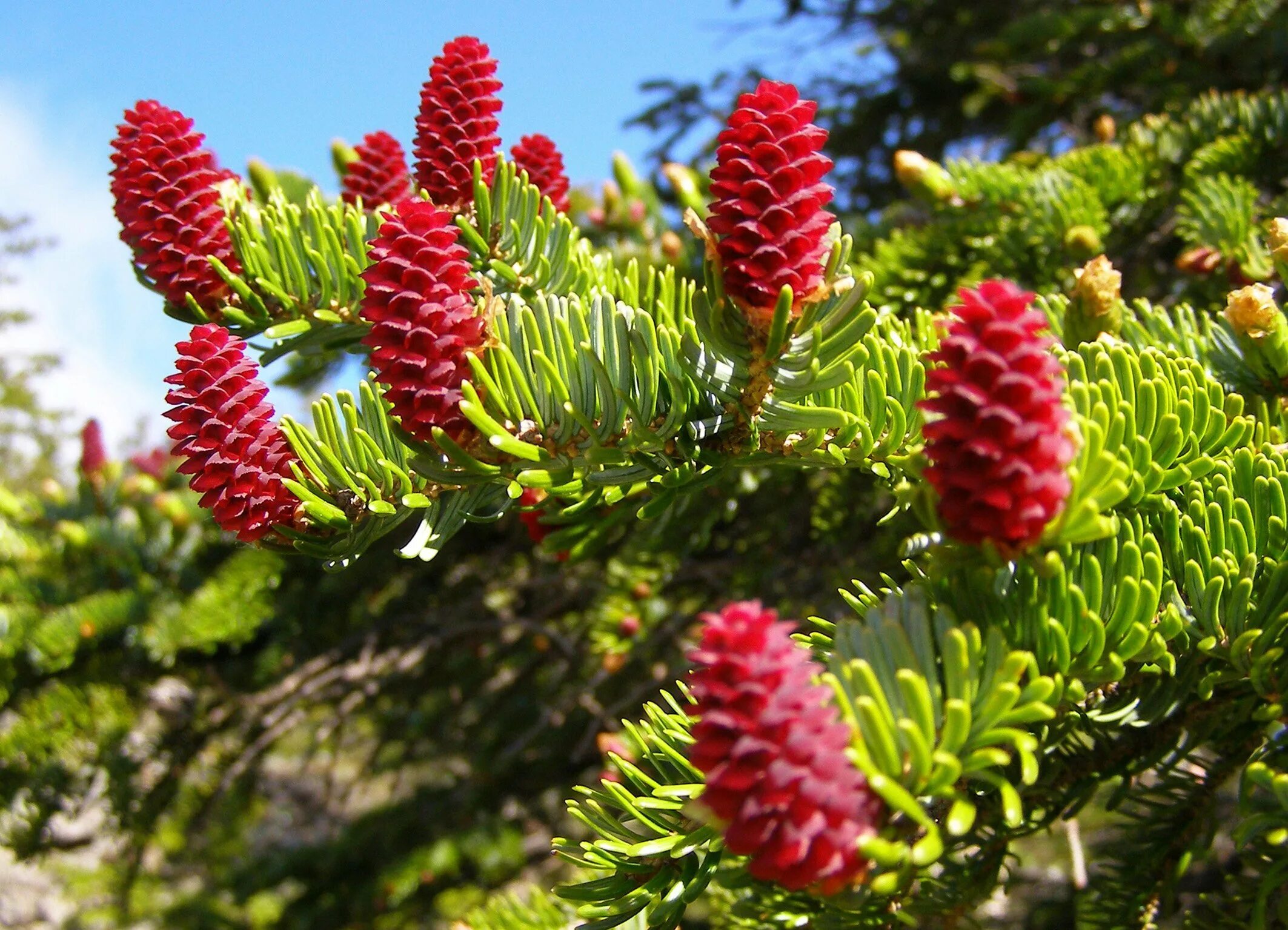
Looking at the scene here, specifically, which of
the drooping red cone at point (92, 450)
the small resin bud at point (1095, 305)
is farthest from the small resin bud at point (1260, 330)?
the drooping red cone at point (92, 450)

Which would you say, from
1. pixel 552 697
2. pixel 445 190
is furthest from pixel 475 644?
pixel 445 190

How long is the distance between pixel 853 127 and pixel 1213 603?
361cm

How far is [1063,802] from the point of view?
1.14 metres

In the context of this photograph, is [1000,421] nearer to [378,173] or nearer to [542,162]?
[542,162]

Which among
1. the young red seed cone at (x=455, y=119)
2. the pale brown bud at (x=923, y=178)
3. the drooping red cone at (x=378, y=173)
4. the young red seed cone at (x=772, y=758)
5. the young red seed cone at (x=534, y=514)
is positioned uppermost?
the pale brown bud at (x=923, y=178)

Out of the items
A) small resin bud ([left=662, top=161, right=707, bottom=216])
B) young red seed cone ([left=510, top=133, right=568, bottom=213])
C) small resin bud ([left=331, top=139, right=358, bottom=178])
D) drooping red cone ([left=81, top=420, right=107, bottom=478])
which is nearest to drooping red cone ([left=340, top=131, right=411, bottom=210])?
young red seed cone ([left=510, top=133, right=568, bottom=213])

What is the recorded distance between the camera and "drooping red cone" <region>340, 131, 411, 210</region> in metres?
1.39

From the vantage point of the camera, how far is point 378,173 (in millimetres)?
1396

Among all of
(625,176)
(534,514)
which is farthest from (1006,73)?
(534,514)

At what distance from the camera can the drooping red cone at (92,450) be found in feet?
9.76

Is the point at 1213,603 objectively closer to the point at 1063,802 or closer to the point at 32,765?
the point at 1063,802

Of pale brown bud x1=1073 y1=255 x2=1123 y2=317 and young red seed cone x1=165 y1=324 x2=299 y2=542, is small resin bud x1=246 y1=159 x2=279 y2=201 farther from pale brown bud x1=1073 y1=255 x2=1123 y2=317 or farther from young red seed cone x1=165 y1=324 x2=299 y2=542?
pale brown bud x1=1073 y1=255 x2=1123 y2=317

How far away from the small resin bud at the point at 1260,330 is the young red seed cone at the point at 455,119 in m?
0.92

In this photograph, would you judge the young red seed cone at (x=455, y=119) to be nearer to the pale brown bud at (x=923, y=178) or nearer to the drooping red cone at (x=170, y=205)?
the drooping red cone at (x=170, y=205)
